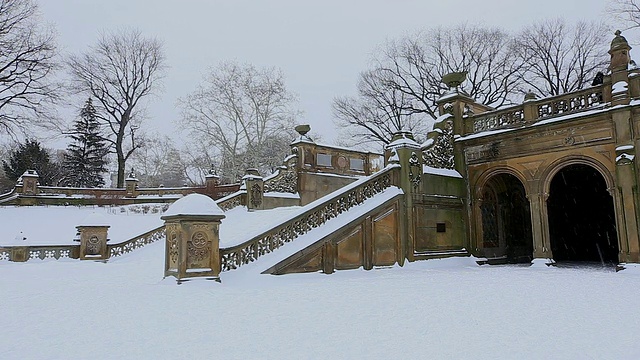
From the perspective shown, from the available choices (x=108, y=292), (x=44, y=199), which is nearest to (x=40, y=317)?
(x=108, y=292)

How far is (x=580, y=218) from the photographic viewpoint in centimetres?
1831

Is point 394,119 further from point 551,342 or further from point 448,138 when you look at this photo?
point 551,342

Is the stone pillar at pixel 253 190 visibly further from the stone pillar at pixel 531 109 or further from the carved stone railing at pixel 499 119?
the stone pillar at pixel 531 109

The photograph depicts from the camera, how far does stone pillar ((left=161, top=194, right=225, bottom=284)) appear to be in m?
8.69

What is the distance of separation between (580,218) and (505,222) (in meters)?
4.37

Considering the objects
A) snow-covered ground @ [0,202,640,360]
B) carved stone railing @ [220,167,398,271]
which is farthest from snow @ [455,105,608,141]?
snow-covered ground @ [0,202,640,360]

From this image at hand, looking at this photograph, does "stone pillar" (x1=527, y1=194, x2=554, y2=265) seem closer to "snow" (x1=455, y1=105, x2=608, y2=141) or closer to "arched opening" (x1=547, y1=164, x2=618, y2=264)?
"snow" (x1=455, y1=105, x2=608, y2=141)

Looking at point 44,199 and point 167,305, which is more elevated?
point 44,199

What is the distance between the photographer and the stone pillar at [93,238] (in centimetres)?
1548

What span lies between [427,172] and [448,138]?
82.5 inches

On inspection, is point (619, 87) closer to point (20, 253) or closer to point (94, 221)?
point (94, 221)

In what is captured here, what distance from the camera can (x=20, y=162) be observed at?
37.2m

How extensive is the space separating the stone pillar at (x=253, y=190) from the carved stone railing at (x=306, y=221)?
21.5 feet

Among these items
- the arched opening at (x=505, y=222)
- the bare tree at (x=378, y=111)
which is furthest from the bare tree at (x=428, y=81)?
the arched opening at (x=505, y=222)
